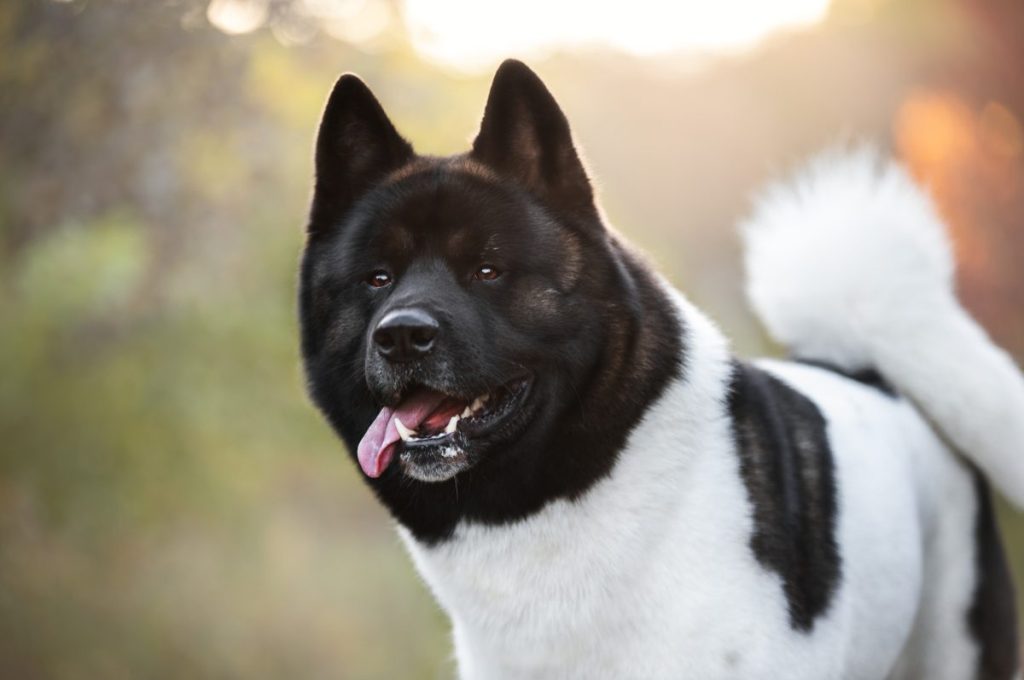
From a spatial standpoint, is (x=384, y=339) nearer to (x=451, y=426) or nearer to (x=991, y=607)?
(x=451, y=426)

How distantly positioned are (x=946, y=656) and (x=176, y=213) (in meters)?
5.24

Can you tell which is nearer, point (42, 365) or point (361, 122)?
point (361, 122)

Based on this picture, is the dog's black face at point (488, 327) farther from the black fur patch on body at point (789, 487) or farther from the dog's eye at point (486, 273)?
the black fur patch on body at point (789, 487)

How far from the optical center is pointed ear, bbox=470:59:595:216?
2504mm

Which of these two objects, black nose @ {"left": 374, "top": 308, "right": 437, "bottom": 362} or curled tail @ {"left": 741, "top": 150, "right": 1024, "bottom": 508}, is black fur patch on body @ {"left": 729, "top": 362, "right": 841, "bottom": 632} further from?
black nose @ {"left": 374, "top": 308, "right": 437, "bottom": 362}

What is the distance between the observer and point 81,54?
6082mm

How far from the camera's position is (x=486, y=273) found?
7.98 ft

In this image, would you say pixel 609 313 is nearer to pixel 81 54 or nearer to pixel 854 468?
pixel 854 468

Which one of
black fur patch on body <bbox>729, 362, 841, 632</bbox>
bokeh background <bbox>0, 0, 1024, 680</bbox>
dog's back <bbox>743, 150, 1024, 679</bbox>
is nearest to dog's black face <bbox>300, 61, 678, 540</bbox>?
black fur patch on body <bbox>729, 362, 841, 632</bbox>

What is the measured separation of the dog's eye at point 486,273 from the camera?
2.43 m

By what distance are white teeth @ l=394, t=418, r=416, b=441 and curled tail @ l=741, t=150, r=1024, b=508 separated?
5.52 feet

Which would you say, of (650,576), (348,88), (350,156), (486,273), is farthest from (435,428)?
(348,88)

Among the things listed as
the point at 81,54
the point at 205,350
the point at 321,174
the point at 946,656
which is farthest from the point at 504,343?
the point at 81,54

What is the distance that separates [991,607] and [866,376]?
0.84 meters
